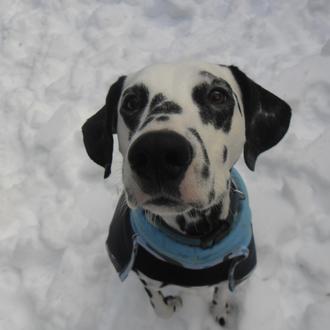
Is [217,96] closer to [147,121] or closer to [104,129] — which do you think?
[147,121]

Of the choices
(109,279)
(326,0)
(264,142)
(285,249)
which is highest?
(264,142)

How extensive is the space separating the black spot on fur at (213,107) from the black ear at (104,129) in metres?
0.66

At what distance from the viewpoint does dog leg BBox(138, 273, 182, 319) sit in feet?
11.7

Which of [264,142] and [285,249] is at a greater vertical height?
[264,142]

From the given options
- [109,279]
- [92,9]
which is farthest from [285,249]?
[92,9]

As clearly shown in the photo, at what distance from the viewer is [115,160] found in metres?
4.90

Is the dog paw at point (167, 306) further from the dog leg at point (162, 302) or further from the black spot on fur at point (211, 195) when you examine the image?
the black spot on fur at point (211, 195)

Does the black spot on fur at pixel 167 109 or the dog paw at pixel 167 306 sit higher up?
the black spot on fur at pixel 167 109

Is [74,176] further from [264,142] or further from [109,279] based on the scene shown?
[264,142]

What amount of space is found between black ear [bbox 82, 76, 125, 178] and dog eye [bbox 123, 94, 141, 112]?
12.2 inches

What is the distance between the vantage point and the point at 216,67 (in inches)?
116

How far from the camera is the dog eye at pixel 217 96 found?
2.70 meters

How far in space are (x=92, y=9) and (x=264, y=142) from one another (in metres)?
4.35

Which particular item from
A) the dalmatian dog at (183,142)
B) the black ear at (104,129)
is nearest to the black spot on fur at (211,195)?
the dalmatian dog at (183,142)
